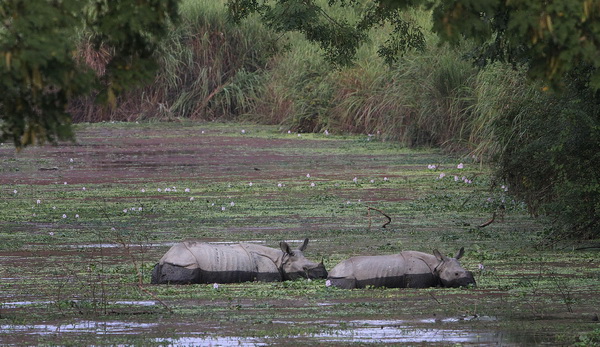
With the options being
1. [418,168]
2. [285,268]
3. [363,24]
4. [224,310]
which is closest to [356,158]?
[418,168]

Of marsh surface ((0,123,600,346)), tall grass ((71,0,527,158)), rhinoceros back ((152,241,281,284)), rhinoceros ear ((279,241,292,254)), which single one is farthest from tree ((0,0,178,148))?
tall grass ((71,0,527,158))

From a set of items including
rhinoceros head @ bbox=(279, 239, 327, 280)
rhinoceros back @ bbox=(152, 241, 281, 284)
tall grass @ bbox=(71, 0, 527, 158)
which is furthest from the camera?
tall grass @ bbox=(71, 0, 527, 158)

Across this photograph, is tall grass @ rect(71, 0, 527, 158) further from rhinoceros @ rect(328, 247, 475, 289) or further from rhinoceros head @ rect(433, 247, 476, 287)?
rhinoceros head @ rect(433, 247, 476, 287)

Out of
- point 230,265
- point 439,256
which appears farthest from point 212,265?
point 439,256

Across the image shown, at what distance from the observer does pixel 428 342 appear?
6820 millimetres

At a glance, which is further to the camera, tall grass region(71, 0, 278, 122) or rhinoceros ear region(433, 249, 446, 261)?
tall grass region(71, 0, 278, 122)

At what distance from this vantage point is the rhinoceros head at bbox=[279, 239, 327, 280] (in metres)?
9.48

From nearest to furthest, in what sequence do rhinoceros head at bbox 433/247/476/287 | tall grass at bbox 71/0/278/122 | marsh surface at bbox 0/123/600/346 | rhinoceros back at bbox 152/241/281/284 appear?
marsh surface at bbox 0/123/600/346 < rhinoceros head at bbox 433/247/476/287 < rhinoceros back at bbox 152/241/281/284 < tall grass at bbox 71/0/278/122

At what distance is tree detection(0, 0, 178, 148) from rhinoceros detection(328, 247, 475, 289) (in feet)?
12.4

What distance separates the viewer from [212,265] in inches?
372

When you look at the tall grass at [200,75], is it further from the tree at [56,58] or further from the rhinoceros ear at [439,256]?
the tree at [56,58]

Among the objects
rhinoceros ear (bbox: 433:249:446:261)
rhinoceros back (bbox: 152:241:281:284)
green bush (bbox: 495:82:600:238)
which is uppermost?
green bush (bbox: 495:82:600:238)

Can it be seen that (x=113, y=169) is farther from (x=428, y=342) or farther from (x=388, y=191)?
(x=428, y=342)

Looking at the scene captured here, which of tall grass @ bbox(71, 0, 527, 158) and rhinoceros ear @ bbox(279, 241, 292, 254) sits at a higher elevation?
rhinoceros ear @ bbox(279, 241, 292, 254)
